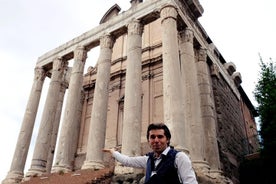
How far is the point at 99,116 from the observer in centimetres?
1373

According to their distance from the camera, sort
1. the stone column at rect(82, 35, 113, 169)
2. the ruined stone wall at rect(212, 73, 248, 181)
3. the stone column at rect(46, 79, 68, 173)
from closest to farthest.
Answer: the stone column at rect(82, 35, 113, 169)
the ruined stone wall at rect(212, 73, 248, 181)
the stone column at rect(46, 79, 68, 173)

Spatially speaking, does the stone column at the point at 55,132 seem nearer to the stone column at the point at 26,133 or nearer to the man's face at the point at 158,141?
the stone column at the point at 26,133

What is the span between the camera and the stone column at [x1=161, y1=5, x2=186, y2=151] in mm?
10492

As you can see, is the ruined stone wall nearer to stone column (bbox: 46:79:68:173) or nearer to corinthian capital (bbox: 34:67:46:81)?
stone column (bbox: 46:79:68:173)

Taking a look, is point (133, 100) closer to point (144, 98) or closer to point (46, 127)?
point (144, 98)

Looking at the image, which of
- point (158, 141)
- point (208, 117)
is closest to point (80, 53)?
point (208, 117)

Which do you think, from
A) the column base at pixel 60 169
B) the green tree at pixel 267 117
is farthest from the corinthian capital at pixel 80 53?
the green tree at pixel 267 117

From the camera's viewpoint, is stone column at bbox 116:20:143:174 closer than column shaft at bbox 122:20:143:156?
Yes

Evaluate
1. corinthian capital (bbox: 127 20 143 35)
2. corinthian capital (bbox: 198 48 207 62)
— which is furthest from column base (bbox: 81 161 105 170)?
corinthian capital (bbox: 198 48 207 62)

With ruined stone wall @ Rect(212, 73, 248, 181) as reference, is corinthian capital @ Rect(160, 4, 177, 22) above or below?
above

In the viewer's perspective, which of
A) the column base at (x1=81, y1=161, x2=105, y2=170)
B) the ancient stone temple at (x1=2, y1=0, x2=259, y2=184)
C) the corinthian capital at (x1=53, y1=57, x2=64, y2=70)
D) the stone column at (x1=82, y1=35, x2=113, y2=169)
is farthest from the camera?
the corinthian capital at (x1=53, y1=57, x2=64, y2=70)

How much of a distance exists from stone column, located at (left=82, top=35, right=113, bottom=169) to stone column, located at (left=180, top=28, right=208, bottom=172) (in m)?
4.37

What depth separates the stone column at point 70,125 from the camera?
47.4ft

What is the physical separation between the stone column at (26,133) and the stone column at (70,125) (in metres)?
3.07
